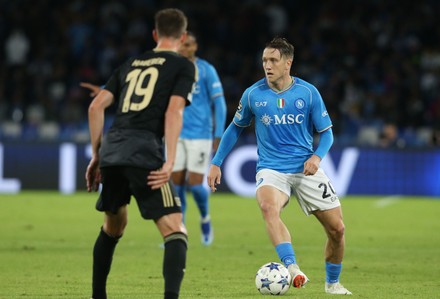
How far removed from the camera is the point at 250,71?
77.9 ft

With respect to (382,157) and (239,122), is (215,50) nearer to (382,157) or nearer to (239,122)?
(382,157)

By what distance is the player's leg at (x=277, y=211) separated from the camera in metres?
7.58

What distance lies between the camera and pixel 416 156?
19766 mm

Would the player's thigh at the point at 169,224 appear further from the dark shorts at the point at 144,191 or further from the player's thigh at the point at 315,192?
the player's thigh at the point at 315,192

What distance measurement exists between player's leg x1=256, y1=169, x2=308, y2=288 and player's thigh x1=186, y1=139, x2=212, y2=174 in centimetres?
348

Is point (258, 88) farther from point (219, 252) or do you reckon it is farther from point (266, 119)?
point (219, 252)

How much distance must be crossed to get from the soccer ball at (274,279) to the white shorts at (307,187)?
23.0 inches

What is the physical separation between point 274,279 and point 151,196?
1.73 meters

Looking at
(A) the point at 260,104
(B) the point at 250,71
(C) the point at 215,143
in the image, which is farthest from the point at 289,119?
(B) the point at 250,71

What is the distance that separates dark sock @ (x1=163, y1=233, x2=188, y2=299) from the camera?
618 cm

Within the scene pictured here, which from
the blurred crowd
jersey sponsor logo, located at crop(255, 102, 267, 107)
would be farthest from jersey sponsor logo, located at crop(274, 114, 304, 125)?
the blurred crowd

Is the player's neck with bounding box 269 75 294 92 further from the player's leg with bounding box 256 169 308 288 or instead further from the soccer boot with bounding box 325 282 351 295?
the soccer boot with bounding box 325 282 351 295

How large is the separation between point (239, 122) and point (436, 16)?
17787mm

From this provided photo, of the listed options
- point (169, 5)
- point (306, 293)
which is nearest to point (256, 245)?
point (306, 293)
